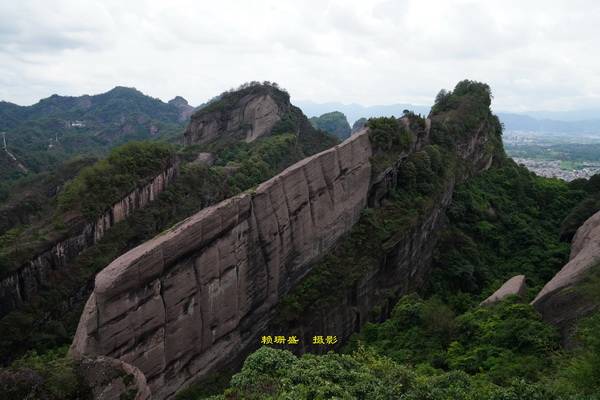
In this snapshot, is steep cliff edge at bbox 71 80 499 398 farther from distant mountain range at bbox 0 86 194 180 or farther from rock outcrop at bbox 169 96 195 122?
rock outcrop at bbox 169 96 195 122

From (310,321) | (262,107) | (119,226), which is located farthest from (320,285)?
(262,107)

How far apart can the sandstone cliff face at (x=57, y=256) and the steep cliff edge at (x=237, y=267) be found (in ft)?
26.7

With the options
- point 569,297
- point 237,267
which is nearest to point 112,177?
point 237,267

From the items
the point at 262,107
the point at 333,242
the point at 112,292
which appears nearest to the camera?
the point at 112,292

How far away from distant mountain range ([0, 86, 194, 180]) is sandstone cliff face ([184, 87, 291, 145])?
3069 cm

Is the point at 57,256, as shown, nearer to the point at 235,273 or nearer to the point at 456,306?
the point at 235,273

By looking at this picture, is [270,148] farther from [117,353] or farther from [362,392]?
[362,392]

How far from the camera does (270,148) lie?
48.9 m

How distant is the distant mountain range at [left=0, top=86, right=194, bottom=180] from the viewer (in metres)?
92.2

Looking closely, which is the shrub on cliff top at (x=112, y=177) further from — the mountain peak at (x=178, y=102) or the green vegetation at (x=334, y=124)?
the mountain peak at (x=178, y=102)

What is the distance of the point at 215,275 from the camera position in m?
18.0

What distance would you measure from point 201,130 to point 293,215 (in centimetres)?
4222

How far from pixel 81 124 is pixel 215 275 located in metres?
130

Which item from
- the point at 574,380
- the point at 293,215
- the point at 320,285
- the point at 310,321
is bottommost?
the point at 310,321
